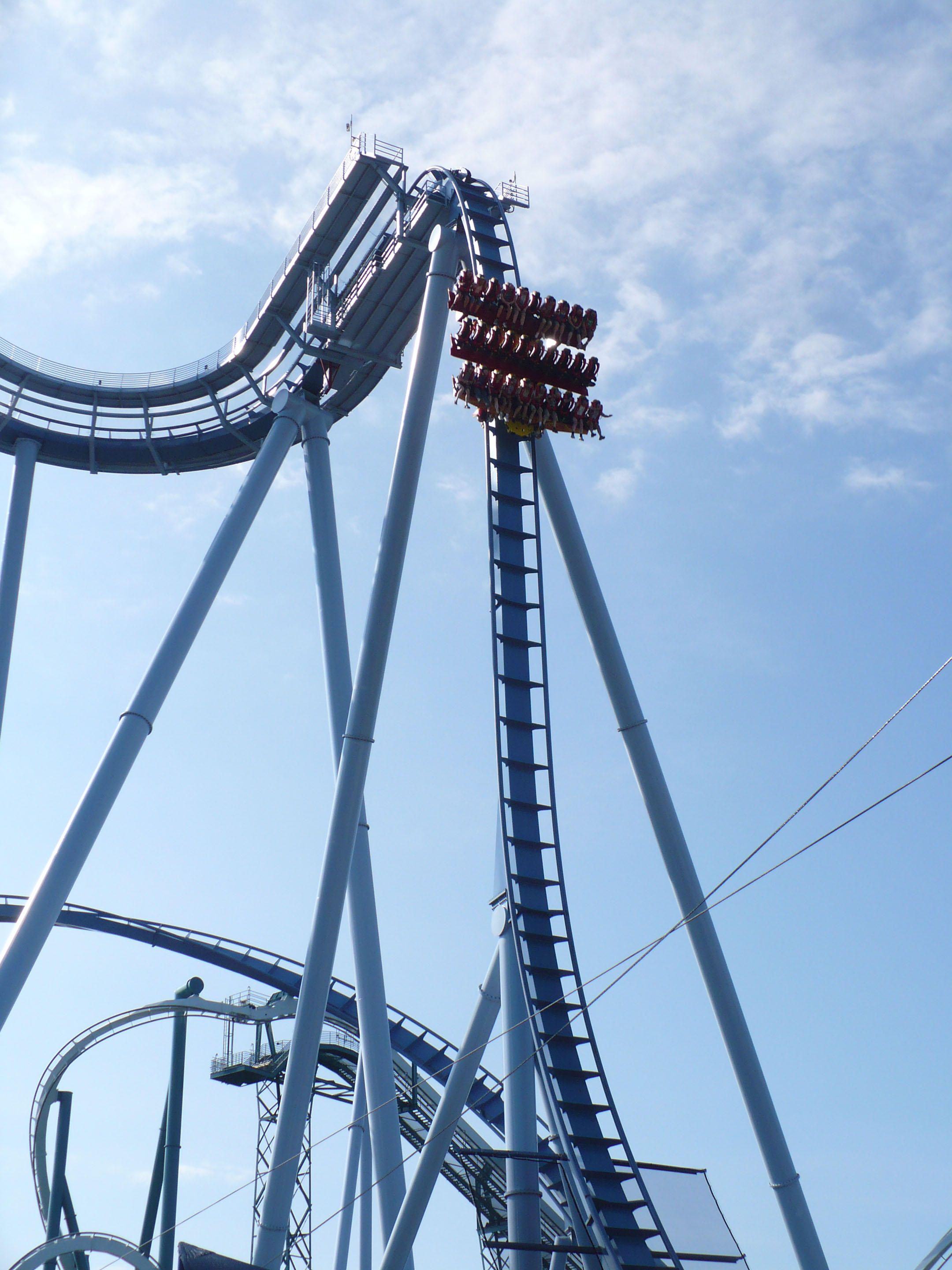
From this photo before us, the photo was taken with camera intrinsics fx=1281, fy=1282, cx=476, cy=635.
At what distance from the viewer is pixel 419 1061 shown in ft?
82.9

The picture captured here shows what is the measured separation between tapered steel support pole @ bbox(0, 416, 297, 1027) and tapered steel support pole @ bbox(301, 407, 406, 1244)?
81 centimetres

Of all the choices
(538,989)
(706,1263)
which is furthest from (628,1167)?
(538,989)

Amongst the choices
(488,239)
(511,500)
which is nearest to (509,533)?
(511,500)

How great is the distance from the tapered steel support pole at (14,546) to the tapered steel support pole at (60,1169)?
7082 millimetres

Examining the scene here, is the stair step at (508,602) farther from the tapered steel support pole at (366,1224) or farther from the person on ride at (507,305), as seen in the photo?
the tapered steel support pole at (366,1224)

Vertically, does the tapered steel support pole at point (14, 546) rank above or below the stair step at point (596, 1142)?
above

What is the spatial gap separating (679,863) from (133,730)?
7.25 metres

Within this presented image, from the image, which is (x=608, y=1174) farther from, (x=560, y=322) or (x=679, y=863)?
(x=560, y=322)

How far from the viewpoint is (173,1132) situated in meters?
23.6

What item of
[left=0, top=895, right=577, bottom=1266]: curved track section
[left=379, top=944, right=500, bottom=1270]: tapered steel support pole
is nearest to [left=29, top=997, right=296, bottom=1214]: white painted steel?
[left=0, top=895, right=577, bottom=1266]: curved track section

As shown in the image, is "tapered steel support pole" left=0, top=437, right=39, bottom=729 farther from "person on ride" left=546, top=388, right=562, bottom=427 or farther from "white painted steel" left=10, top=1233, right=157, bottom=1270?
"person on ride" left=546, top=388, right=562, bottom=427

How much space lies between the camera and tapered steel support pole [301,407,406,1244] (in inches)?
637

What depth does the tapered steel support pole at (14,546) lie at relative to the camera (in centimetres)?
2159

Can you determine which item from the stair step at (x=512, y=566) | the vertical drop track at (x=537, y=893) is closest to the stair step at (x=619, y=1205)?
the vertical drop track at (x=537, y=893)
